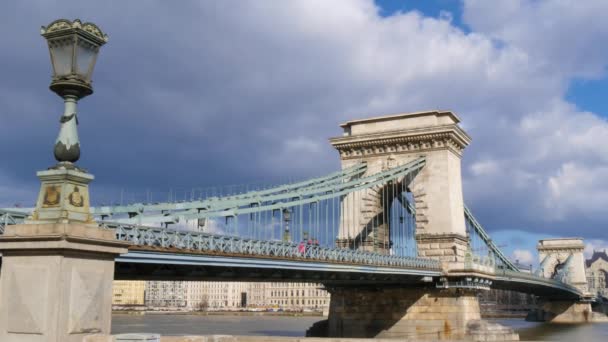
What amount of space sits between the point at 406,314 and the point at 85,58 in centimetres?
3709

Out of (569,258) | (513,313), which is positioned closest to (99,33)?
(569,258)

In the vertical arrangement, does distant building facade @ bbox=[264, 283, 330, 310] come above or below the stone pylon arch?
below

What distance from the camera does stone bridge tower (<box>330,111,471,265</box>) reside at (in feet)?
151

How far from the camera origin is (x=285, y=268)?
26391 millimetres

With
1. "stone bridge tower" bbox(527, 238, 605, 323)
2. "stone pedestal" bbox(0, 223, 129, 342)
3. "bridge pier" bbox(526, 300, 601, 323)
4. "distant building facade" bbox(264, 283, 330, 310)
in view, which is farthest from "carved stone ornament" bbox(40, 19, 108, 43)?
"distant building facade" bbox(264, 283, 330, 310)

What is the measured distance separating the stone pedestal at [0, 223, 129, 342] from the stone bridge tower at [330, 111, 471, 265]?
3857cm

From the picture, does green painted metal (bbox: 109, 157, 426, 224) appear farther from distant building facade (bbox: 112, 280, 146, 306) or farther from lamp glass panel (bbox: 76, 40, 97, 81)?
distant building facade (bbox: 112, 280, 146, 306)

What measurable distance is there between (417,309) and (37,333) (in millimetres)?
37159

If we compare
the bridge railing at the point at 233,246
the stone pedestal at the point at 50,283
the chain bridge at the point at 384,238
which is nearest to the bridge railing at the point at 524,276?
the chain bridge at the point at 384,238

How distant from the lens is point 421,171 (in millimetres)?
47438

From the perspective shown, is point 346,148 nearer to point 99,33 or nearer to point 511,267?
point 511,267

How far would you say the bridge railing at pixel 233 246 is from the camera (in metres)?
19.2

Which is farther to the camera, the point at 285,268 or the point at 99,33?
the point at 285,268

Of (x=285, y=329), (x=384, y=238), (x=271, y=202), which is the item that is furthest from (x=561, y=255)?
(x=271, y=202)
